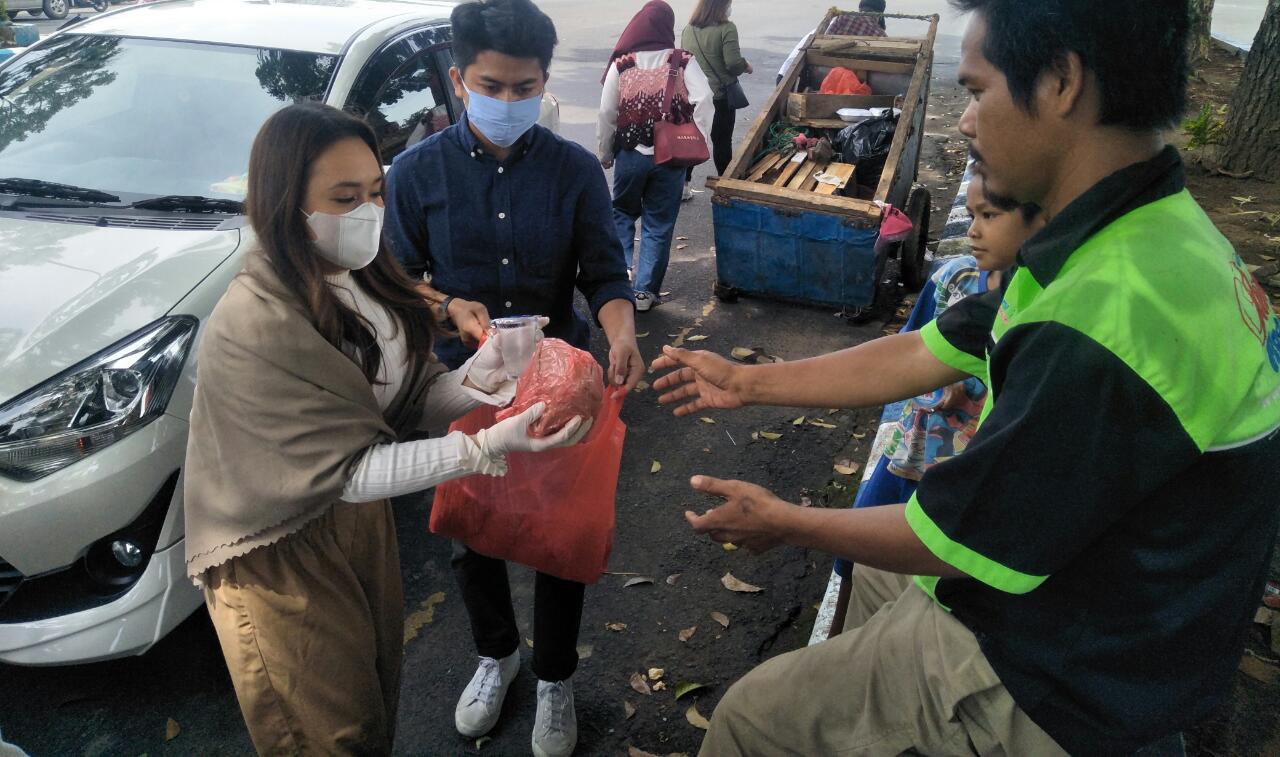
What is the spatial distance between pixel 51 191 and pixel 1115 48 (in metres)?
4.04

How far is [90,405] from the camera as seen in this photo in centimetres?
291

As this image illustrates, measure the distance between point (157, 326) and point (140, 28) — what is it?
7.53 feet

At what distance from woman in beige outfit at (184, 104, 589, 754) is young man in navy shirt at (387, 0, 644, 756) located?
0.55 m

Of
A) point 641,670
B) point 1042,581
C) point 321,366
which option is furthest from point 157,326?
point 1042,581

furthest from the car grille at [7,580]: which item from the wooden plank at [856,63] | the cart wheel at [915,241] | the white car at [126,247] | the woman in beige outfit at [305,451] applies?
the wooden plank at [856,63]

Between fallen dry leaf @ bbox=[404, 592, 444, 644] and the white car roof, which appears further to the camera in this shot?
the white car roof

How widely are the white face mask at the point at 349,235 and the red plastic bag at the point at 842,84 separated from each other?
20.6 ft

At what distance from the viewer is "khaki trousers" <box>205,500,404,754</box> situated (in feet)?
6.80

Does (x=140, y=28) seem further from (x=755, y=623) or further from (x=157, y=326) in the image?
(x=755, y=623)

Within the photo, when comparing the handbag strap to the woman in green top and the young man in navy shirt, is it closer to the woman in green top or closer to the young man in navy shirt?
the woman in green top

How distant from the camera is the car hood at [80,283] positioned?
2934 mm

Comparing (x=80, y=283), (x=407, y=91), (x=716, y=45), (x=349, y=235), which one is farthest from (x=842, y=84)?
(x=349, y=235)

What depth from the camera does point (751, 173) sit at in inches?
257

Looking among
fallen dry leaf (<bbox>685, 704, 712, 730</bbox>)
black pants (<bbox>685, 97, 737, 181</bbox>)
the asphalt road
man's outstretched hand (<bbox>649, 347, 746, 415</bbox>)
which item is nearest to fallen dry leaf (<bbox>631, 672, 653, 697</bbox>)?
the asphalt road
